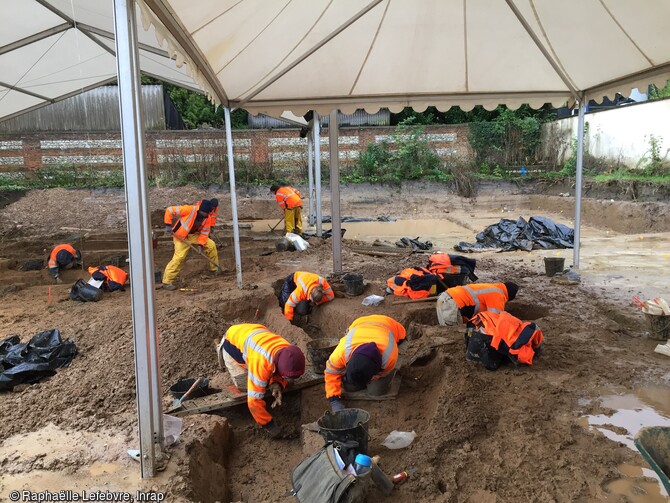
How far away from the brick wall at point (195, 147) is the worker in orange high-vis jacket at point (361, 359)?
54.2 ft

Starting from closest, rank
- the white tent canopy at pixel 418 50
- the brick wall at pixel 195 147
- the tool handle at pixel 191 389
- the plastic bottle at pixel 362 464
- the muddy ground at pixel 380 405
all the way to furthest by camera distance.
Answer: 1. the plastic bottle at pixel 362 464
2. the muddy ground at pixel 380 405
3. the tool handle at pixel 191 389
4. the white tent canopy at pixel 418 50
5. the brick wall at pixel 195 147

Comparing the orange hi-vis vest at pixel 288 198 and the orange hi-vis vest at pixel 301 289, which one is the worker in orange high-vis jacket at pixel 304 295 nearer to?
the orange hi-vis vest at pixel 301 289

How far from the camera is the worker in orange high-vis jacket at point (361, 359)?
340 cm

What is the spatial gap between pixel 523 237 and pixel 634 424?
7744 mm

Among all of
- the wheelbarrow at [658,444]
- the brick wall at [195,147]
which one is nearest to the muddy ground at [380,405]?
the wheelbarrow at [658,444]

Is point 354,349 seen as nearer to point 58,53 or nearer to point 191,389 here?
point 191,389

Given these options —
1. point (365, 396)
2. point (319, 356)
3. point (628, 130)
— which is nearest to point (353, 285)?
point (319, 356)

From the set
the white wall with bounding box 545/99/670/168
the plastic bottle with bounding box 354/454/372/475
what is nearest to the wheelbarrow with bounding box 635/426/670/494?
the plastic bottle with bounding box 354/454/372/475

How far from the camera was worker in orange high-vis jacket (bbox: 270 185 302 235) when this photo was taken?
429 inches

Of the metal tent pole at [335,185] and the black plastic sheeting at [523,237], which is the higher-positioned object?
the metal tent pole at [335,185]

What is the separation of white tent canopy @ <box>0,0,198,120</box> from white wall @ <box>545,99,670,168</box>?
39.2 feet

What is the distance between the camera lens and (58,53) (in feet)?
24.8

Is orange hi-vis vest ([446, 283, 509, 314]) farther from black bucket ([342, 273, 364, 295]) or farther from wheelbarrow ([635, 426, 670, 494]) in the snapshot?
wheelbarrow ([635, 426, 670, 494])

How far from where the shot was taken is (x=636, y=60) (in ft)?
16.9
